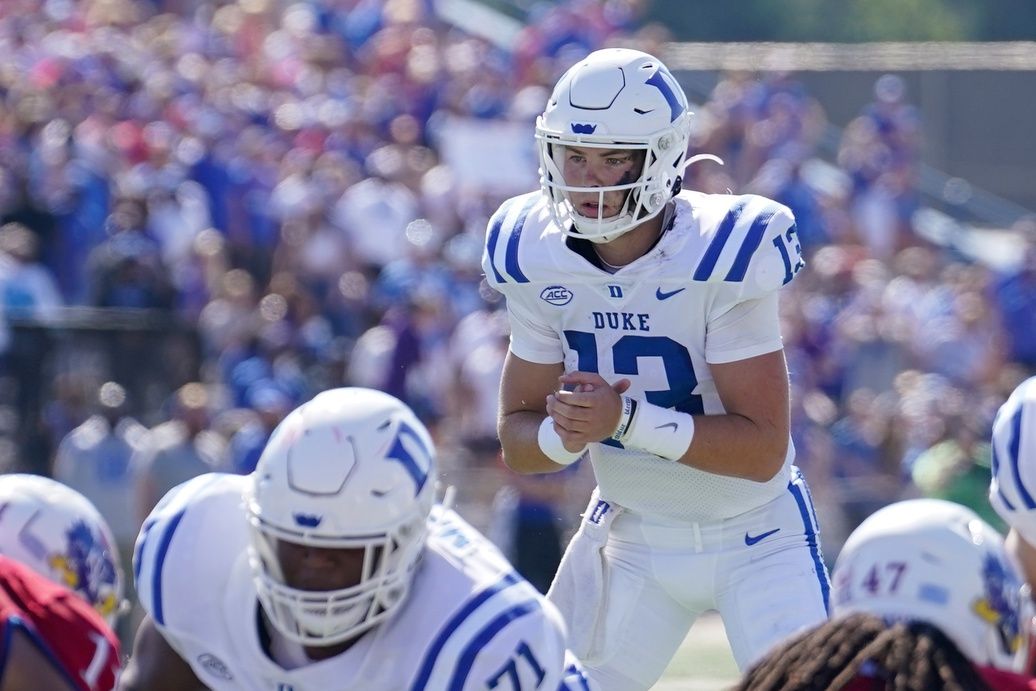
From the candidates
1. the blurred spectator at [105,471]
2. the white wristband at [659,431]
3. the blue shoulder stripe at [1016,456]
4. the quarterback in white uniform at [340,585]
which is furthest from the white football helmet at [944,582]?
the blurred spectator at [105,471]

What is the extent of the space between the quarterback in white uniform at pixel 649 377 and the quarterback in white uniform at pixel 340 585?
35.9 inches

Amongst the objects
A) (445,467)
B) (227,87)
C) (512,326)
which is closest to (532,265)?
(512,326)

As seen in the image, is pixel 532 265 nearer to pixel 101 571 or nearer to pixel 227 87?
pixel 101 571

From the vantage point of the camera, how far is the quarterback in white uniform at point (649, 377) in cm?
412

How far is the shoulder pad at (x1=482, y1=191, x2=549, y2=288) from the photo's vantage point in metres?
4.34

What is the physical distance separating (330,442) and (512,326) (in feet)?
4.71

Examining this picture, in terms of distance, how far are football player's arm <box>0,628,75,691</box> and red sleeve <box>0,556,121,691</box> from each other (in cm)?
1

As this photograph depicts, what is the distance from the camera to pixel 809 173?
12.7 meters

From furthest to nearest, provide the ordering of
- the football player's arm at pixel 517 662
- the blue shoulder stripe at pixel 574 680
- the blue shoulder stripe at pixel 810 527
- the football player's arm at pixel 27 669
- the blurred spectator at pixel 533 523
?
1. the blurred spectator at pixel 533 523
2. the blue shoulder stripe at pixel 810 527
3. the blue shoulder stripe at pixel 574 680
4. the football player's arm at pixel 517 662
5. the football player's arm at pixel 27 669

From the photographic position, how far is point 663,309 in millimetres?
4203

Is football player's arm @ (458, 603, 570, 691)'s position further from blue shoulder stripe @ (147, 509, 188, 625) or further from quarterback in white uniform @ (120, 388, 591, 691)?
blue shoulder stripe @ (147, 509, 188, 625)

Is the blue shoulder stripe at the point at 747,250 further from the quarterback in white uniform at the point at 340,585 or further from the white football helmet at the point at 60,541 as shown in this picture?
the white football helmet at the point at 60,541

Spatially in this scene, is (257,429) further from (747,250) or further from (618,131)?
(747,250)

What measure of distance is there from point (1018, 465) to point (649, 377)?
1.19 metres
